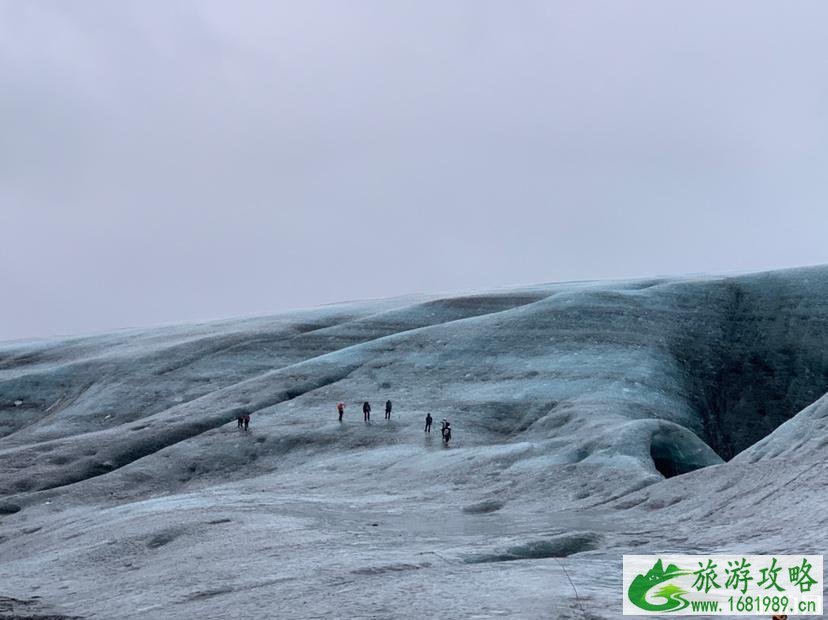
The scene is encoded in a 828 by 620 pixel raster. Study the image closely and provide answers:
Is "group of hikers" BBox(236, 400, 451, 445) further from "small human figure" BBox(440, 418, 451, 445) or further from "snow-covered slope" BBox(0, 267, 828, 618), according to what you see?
"snow-covered slope" BBox(0, 267, 828, 618)

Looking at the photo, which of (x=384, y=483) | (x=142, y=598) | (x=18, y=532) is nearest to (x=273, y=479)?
(x=384, y=483)

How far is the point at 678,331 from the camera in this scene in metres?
56.8

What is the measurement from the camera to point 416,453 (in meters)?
40.4

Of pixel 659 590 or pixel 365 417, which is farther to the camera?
pixel 365 417

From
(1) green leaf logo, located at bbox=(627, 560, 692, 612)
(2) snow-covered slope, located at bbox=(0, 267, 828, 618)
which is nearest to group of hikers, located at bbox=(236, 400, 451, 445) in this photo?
(2) snow-covered slope, located at bbox=(0, 267, 828, 618)

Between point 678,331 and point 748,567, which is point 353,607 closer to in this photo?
point 748,567

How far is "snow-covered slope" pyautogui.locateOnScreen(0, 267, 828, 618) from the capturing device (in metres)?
20.5

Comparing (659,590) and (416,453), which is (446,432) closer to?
(416,453)

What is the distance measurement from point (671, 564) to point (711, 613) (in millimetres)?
2181

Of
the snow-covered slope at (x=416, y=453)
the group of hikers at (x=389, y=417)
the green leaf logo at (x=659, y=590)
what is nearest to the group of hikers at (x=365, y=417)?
the group of hikers at (x=389, y=417)

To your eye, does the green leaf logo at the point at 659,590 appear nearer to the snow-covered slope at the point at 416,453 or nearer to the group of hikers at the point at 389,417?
the snow-covered slope at the point at 416,453

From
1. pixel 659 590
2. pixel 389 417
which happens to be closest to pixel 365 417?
pixel 389 417

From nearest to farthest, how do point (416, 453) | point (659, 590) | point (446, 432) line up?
point (659, 590) → point (416, 453) → point (446, 432)

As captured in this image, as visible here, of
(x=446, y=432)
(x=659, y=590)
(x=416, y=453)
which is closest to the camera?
(x=659, y=590)
